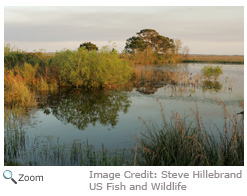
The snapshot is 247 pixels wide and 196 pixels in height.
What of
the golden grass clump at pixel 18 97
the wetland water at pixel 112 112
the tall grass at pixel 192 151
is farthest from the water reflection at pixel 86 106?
the tall grass at pixel 192 151

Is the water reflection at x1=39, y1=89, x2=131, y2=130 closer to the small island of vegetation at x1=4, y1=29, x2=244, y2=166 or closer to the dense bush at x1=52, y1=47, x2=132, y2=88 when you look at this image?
the small island of vegetation at x1=4, y1=29, x2=244, y2=166

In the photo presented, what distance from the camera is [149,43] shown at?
4641 cm

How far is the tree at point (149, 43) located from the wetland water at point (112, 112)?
94.2 feet

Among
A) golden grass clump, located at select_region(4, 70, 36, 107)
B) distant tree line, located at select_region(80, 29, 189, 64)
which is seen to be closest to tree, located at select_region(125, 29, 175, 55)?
distant tree line, located at select_region(80, 29, 189, 64)

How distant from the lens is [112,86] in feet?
55.6

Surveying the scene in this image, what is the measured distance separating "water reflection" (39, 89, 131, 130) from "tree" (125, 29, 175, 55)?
30049 millimetres

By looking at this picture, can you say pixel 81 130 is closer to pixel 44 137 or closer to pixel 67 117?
pixel 44 137

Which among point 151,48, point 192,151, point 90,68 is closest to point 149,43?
point 151,48

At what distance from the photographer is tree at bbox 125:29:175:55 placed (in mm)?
43562

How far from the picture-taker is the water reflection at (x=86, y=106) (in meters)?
9.05
